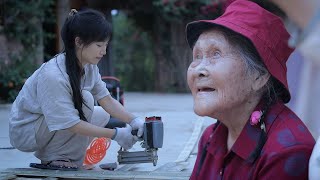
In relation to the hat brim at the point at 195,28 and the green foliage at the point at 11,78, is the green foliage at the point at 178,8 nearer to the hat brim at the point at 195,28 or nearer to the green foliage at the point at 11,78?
the green foliage at the point at 11,78

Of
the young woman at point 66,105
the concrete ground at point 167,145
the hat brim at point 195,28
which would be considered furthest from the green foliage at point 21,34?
the hat brim at point 195,28

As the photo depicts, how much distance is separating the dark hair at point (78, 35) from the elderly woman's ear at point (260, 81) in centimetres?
148

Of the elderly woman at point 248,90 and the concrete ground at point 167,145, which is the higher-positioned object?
the elderly woman at point 248,90

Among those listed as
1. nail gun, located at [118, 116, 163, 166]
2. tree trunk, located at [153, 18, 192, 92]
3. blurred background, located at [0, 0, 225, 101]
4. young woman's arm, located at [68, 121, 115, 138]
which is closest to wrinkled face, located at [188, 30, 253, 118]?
young woman's arm, located at [68, 121, 115, 138]

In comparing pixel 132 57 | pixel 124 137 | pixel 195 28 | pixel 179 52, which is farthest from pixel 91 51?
pixel 132 57

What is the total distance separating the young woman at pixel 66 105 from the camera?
271cm

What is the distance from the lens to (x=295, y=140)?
133cm

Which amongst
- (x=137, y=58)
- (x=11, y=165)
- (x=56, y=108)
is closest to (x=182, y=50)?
(x=137, y=58)

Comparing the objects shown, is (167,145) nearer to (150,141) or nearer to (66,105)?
(150,141)

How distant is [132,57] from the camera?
15.5 meters

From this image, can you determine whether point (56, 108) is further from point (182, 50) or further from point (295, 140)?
point (182, 50)

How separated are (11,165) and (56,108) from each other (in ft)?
3.68

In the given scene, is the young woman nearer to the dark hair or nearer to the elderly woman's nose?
the dark hair

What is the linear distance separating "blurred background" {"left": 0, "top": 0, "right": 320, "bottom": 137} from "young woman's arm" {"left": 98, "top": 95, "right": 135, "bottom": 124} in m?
1.36
